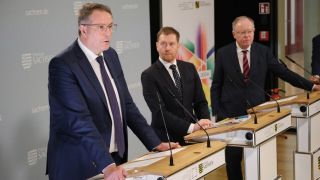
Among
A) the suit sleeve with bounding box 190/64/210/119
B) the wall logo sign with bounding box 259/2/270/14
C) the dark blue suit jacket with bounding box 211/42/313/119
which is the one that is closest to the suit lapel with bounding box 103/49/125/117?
the suit sleeve with bounding box 190/64/210/119

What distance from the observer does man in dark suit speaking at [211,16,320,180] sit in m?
4.97

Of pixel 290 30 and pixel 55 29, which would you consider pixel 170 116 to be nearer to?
pixel 55 29

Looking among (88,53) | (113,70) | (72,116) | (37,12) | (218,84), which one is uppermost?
(37,12)

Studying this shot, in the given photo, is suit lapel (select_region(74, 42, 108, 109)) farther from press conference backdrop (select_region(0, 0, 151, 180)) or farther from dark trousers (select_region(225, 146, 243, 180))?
dark trousers (select_region(225, 146, 243, 180))

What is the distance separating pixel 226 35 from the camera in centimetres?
Answer: 795

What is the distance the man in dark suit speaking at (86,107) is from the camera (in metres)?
2.83

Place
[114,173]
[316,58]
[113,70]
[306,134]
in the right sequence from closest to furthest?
[114,173] < [113,70] < [306,134] < [316,58]

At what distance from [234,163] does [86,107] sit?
7.77 feet

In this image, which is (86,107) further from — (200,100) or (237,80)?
(237,80)

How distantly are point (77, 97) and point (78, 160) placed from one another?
33 cm

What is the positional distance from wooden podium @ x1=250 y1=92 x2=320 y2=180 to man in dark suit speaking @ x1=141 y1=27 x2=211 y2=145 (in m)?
0.99

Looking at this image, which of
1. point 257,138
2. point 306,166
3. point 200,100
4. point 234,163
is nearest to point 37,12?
point 200,100

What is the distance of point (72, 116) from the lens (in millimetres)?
2826

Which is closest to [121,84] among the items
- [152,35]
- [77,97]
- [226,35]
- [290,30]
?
[77,97]
